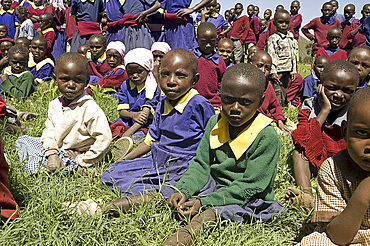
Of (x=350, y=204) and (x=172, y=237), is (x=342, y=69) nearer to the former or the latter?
(x=350, y=204)

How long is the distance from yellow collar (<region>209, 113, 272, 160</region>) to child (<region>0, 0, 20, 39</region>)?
9461 millimetres

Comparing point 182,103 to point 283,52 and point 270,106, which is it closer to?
point 270,106

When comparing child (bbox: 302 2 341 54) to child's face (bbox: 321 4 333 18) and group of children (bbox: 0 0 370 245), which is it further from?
group of children (bbox: 0 0 370 245)

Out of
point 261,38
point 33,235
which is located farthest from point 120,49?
point 261,38

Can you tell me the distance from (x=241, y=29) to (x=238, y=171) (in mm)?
9550

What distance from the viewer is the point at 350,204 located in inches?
70.0

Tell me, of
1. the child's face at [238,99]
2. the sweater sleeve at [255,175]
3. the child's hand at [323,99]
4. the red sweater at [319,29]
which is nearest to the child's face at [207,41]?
the child's hand at [323,99]

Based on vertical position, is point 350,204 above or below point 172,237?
above

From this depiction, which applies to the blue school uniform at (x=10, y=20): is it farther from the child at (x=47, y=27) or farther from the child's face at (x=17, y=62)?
the child's face at (x=17, y=62)

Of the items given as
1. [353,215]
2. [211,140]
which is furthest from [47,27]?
[353,215]

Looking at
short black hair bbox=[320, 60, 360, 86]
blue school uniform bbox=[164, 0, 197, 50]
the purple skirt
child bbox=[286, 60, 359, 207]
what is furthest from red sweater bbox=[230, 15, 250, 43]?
the purple skirt

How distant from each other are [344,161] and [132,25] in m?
5.13

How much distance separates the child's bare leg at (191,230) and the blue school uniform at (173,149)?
582mm

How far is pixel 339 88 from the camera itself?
2.89m
